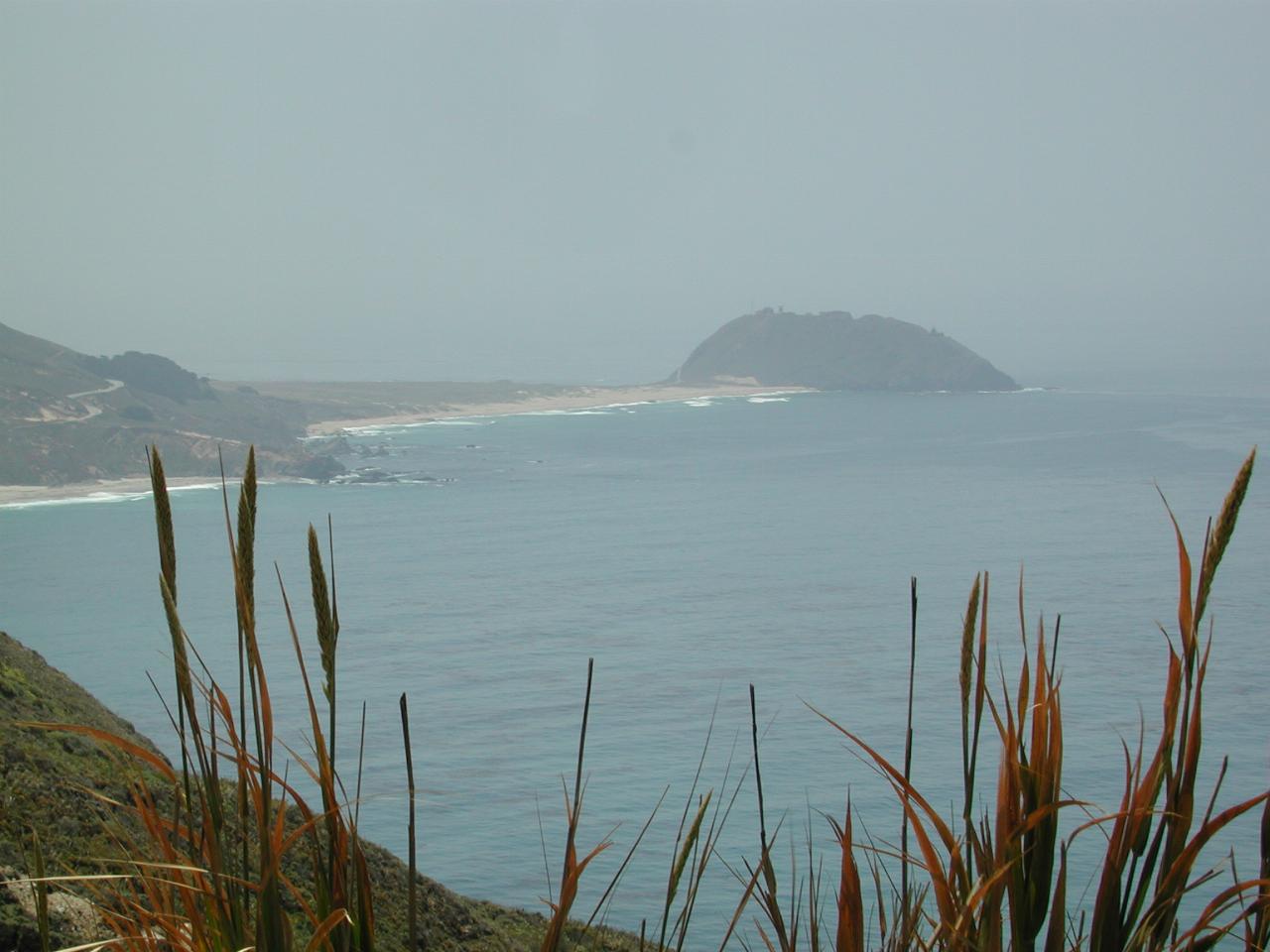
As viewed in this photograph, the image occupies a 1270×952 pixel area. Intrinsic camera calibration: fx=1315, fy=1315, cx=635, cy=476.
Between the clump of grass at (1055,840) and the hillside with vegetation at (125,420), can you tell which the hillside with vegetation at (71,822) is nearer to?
the clump of grass at (1055,840)

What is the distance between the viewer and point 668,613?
34188 millimetres

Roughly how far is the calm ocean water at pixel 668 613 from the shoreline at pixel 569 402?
1868 cm

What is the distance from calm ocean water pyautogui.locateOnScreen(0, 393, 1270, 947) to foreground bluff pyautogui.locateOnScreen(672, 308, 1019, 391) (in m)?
41.3

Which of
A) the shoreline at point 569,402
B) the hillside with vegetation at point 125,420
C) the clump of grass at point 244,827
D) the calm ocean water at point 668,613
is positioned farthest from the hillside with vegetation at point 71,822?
the shoreline at point 569,402

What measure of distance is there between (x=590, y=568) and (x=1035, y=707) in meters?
37.6

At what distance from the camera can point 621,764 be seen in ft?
75.1

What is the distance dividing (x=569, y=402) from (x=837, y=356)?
986 inches

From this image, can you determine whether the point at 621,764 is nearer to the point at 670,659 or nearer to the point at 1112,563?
the point at 670,659

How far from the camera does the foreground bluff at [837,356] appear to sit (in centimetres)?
10894

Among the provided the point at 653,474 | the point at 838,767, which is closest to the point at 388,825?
the point at 838,767

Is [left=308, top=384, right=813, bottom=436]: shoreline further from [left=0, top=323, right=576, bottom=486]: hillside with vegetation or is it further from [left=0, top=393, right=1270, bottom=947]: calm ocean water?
[left=0, top=393, right=1270, bottom=947]: calm ocean water

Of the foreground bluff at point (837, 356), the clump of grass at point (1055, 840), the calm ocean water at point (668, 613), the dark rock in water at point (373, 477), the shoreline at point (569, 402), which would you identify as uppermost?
the foreground bluff at point (837, 356)

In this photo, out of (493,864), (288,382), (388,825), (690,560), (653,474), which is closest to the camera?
(493,864)

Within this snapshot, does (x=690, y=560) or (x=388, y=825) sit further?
(x=690, y=560)
